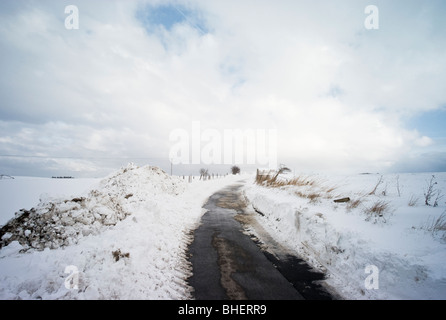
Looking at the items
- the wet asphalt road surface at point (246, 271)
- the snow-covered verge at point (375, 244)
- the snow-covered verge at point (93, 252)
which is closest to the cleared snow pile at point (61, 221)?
the snow-covered verge at point (93, 252)

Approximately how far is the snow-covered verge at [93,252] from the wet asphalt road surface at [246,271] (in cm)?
42

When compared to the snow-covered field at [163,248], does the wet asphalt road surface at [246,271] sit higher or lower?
lower

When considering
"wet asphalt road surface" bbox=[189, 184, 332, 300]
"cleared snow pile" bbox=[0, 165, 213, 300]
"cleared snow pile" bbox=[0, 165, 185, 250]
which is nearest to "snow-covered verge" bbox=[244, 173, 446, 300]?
"wet asphalt road surface" bbox=[189, 184, 332, 300]

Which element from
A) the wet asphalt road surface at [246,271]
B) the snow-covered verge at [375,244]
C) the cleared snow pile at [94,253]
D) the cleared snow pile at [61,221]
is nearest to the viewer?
the cleared snow pile at [94,253]

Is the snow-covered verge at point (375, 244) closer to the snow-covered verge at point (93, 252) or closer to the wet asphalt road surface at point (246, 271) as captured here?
the wet asphalt road surface at point (246, 271)

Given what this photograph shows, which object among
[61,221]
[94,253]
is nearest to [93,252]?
[94,253]

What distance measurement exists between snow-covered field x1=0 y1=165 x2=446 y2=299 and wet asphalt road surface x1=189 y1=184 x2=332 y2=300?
1.19 ft

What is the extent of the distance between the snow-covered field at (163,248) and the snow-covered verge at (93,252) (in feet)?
0.05

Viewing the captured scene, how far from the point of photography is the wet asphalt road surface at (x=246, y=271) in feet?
11.6

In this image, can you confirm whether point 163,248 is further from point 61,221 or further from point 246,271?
point 61,221

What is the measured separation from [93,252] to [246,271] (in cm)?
333

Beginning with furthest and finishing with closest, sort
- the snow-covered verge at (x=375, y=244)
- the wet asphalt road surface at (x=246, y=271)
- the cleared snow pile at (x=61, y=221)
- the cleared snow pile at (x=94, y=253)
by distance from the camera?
the cleared snow pile at (x=61, y=221) → the wet asphalt road surface at (x=246, y=271) → the snow-covered verge at (x=375, y=244) → the cleared snow pile at (x=94, y=253)

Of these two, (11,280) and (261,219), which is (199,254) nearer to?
(11,280)

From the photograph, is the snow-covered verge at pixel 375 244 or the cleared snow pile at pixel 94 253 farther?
the snow-covered verge at pixel 375 244
